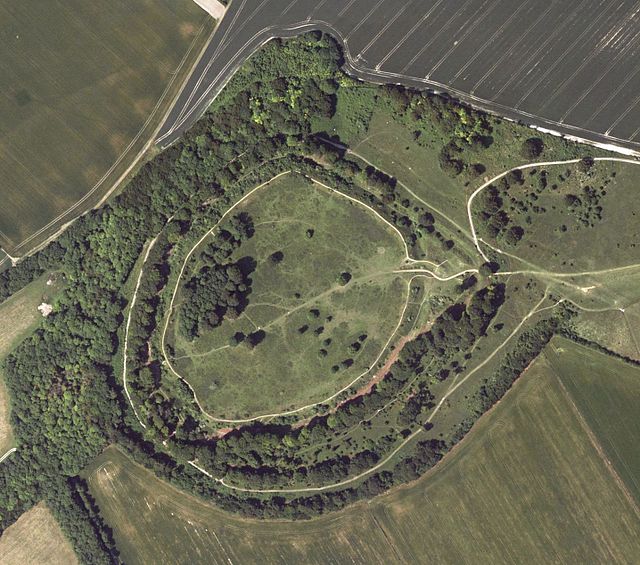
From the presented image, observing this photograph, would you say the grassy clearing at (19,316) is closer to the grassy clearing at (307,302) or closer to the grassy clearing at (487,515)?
the grassy clearing at (307,302)

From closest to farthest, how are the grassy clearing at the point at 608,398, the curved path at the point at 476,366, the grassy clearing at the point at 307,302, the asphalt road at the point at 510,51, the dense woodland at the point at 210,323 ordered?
the asphalt road at the point at 510,51
the grassy clearing at the point at 608,398
the curved path at the point at 476,366
the dense woodland at the point at 210,323
the grassy clearing at the point at 307,302

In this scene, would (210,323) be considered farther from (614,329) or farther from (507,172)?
(614,329)

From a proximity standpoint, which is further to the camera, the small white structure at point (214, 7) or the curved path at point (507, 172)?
the small white structure at point (214, 7)

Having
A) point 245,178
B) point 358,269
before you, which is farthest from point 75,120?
point 358,269

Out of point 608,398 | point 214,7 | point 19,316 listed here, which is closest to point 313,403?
point 608,398

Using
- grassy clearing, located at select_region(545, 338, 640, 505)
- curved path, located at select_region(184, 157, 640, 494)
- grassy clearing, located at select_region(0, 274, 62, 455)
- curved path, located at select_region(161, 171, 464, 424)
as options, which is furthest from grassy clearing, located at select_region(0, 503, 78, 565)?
grassy clearing, located at select_region(545, 338, 640, 505)

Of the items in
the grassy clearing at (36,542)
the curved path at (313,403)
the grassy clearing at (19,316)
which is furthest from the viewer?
the grassy clearing at (36,542)

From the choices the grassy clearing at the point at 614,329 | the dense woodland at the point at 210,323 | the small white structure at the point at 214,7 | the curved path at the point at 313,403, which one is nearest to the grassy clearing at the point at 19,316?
the dense woodland at the point at 210,323

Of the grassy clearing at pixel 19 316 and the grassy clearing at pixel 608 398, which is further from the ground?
the grassy clearing at pixel 19 316
